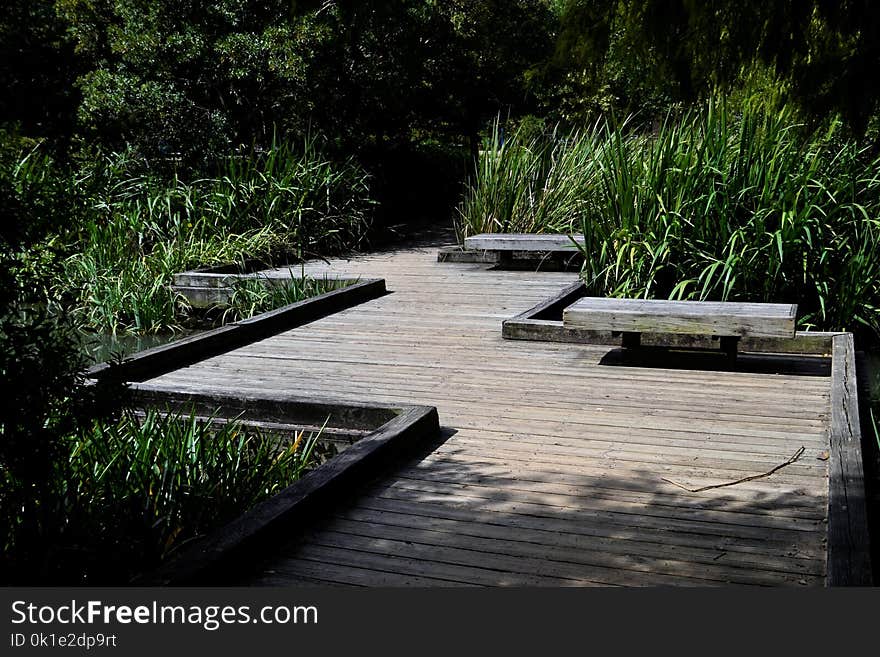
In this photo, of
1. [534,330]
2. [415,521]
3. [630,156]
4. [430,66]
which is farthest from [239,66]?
[415,521]

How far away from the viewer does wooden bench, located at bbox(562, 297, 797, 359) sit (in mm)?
6117

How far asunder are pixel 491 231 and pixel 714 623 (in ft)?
33.2

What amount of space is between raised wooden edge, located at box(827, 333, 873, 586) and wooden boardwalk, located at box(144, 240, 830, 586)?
10 centimetres

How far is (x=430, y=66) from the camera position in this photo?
16.5 meters

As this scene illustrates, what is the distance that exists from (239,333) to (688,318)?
3274mm

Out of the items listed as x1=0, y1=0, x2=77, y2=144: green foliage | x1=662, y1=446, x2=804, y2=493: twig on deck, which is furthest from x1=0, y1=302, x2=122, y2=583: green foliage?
x1=0, y1=0, x2=77, y2=144: green foliage

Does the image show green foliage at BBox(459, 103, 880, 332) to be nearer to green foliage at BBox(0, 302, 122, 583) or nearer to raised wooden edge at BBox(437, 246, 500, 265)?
raised wooden edge at BBox(437, 246, 500, 265)

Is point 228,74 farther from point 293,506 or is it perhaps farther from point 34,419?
point 34,419

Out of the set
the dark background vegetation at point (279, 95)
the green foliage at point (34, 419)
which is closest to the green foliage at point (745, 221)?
the dark background vegetation at point (279, 95)

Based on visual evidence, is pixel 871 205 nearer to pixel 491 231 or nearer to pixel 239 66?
pixel 491 231

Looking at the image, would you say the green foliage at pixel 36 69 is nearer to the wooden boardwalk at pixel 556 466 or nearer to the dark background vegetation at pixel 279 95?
the dark background vegetation at pixel 279 95

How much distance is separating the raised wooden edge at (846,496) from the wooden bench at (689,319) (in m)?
0.52

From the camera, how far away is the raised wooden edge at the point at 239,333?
6434 millimetres

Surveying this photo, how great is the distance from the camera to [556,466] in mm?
4516
